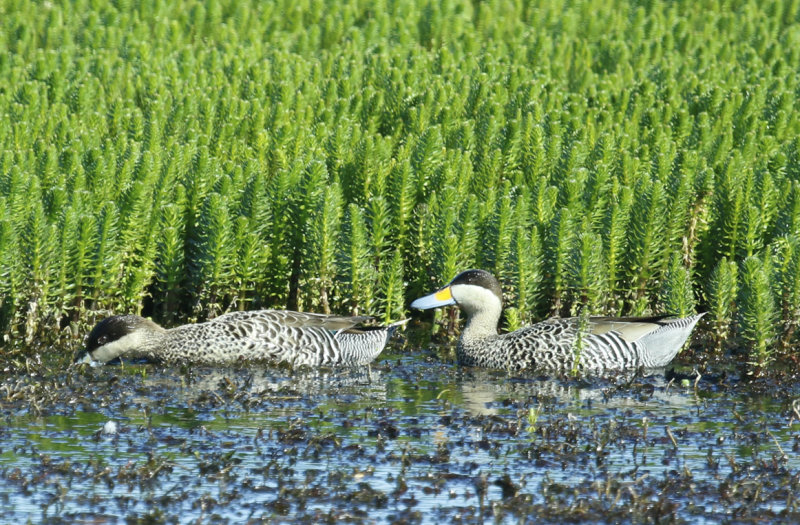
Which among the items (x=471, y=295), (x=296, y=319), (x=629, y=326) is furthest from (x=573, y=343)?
(x=296, y=319)

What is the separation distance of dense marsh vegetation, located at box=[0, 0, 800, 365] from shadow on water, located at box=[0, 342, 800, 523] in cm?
115

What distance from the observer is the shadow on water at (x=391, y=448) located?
25.5 ft

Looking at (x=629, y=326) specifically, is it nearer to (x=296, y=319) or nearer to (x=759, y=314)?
(x=759, y=314)

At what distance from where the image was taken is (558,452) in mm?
8844

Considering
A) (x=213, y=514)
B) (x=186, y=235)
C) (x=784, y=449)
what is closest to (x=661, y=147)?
→ (x=186, y=235)

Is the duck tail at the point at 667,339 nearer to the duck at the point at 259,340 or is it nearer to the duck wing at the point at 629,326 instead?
the duck wing at the point at 629,326

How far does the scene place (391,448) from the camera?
29.6 ft

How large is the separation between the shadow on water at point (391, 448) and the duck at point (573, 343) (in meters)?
0.22

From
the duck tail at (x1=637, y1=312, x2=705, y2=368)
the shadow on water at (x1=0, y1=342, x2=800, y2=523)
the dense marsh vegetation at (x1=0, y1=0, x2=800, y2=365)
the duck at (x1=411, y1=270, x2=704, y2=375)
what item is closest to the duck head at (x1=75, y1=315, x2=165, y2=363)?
the shadow on water at (x1=0, y1=342, x2=800, y2=523)

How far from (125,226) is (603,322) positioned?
15.2 feet

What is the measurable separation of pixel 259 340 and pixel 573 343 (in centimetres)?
284

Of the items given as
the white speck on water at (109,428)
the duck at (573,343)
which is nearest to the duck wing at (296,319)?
the duck at (573,343)

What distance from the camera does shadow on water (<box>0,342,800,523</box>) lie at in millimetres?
7777

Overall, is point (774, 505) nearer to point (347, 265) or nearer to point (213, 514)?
point (213, 514)
